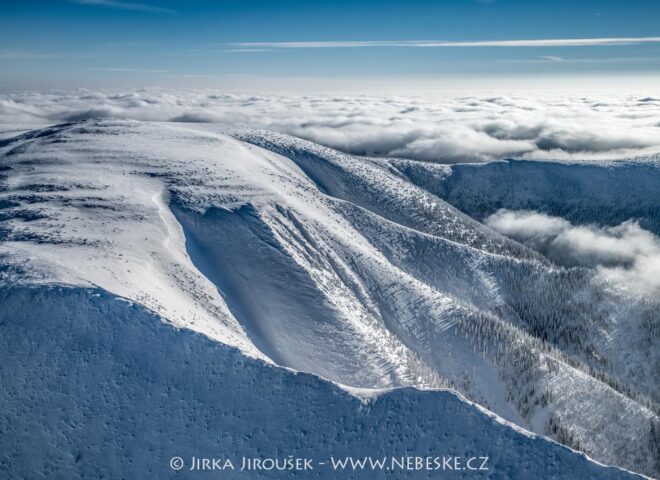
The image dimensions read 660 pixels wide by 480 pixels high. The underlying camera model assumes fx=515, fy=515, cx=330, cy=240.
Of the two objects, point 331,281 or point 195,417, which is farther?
point 331,281

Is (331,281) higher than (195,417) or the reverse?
the reverse

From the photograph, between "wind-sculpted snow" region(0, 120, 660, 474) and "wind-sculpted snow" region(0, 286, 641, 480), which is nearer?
"wind-sculpted snow" region(0, 286, 641, 480)

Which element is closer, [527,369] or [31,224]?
[31,224]

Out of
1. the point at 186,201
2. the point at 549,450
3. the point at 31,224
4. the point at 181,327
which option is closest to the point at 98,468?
the point at 181,327

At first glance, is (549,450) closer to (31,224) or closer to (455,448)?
(455,448)
